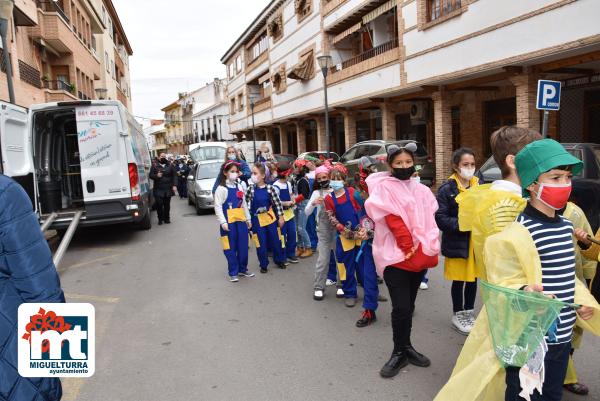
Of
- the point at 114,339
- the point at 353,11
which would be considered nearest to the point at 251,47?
the point at 353,11

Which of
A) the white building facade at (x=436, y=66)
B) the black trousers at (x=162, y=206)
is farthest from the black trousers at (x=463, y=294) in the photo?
the black trousers at (x=162, y=206)

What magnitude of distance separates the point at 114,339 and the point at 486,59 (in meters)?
12.5

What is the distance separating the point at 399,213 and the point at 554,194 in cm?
142

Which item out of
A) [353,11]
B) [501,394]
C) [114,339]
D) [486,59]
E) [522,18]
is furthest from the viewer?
[353,11]

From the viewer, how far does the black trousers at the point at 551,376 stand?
2523mm

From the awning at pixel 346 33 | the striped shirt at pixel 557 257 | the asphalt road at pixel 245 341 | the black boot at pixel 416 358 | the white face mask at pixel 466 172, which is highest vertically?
the awning at pixel 346 33

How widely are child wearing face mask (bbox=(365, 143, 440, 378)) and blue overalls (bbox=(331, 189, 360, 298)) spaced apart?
1.68 meters

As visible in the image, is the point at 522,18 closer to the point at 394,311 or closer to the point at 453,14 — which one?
the point at 453,14

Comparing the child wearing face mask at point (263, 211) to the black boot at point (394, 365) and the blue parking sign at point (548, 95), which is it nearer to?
the black boot at point (394, 365)

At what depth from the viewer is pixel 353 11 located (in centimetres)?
2128

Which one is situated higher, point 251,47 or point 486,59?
point 251,47

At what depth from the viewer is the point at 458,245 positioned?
4.50m

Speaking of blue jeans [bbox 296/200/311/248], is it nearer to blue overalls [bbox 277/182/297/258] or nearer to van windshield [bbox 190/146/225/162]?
blue overalls [bbox 277/182/297/258]

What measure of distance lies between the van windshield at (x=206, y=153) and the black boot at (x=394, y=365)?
880 inches
